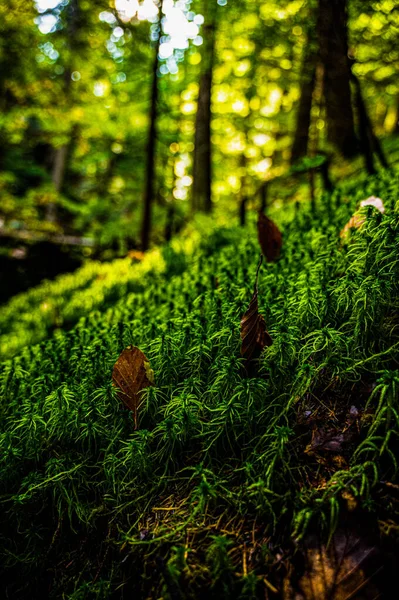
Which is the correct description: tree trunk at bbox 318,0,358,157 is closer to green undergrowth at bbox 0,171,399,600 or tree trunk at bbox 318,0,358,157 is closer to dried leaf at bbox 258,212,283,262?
dried leaf at bbox 258,212,283,262

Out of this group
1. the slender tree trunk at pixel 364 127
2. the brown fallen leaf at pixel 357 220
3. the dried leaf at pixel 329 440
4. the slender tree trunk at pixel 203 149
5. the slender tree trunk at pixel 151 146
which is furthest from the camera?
the slender tree trunk at pixel 203 149

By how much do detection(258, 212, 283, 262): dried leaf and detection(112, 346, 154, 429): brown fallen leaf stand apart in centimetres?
157

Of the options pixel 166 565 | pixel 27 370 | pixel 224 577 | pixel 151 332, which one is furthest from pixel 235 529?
pixel 27 370

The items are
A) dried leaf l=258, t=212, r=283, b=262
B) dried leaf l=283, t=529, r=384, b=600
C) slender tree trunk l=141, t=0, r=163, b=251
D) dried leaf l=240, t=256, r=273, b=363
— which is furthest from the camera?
slender tree trunk l=141, t=0, r=163, b=251

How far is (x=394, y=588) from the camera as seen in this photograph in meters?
1.19

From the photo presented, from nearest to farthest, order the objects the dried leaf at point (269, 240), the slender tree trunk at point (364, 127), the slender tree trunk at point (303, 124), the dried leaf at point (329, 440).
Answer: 1. the dried leaf at point (329, 440)
2. the dried leaf at point (269, 240)
3. the slender tree trunk at point (364, 127)
4. the slender tree trunk at point (303, 124)

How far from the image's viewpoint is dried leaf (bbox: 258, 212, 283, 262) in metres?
3.18

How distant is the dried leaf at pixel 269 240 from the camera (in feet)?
10.4

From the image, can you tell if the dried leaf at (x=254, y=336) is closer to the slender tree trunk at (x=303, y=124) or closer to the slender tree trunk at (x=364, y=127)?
the slender tree trunk at (x=364, y=127)

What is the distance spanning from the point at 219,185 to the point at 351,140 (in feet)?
39.9

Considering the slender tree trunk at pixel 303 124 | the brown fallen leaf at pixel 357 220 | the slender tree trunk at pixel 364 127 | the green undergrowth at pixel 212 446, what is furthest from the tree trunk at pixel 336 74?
the green undergrowth at pixel 212 446

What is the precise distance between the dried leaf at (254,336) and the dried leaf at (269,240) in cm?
128

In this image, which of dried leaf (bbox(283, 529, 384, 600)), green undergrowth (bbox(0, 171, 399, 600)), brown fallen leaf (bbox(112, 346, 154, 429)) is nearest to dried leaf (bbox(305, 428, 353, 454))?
green undergrowth (bbox(0, 171, 399, 600))

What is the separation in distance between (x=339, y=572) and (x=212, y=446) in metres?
0.68
